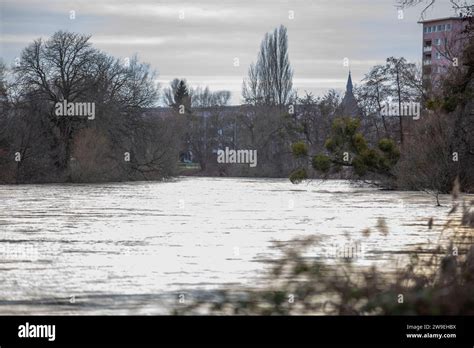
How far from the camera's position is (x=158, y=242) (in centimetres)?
2059

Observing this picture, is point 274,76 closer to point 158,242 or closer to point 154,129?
point 154,129

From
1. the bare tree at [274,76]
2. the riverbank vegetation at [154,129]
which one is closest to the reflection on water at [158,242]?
the riverbank vegetation at [154,129]

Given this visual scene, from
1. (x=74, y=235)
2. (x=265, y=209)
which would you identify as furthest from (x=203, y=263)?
(x=265, y=209)

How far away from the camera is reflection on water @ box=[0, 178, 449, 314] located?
13219 mm

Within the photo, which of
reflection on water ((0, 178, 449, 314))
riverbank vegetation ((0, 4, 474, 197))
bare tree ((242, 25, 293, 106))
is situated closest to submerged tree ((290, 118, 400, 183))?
riverbank vegetation ((0, 4, 474, 197))

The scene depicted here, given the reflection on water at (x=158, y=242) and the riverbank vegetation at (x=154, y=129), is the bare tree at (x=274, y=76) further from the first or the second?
the reflection on water at (x=158, y=242)

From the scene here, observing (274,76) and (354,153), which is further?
(274,76)

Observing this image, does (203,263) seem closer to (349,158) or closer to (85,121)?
(349,158)

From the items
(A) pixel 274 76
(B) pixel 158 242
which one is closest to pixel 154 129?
(A) pixel 274 76

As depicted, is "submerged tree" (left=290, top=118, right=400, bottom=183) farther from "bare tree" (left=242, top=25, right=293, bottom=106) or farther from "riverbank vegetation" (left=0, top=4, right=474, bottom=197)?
"bare tree" (left=242, top=25, right=293, bottom=106)

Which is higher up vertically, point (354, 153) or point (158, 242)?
point (354, 153)

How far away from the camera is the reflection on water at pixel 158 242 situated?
13.2m

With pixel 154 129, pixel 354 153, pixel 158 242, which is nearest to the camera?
pixel 158 242
